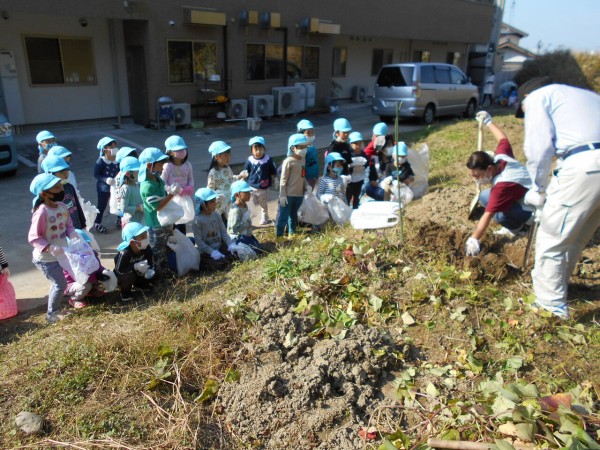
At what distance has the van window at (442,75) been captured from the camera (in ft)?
50.6

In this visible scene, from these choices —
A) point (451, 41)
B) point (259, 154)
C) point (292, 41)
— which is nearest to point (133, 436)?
point (259, 154)

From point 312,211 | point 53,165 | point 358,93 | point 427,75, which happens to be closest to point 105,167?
point 53,165

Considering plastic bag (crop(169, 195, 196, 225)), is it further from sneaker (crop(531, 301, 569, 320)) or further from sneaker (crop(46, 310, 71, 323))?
sneaker (crop(531, 301, 569, 320))

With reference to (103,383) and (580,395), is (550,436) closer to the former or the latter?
(580,395)

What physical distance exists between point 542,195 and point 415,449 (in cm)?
238

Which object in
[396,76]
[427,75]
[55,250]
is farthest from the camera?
[427,75]

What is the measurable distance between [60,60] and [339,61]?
11.5 m

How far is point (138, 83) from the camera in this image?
42.5 feet

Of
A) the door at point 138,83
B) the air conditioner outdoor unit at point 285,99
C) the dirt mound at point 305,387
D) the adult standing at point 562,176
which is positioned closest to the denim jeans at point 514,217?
the adult standing at point 562,176

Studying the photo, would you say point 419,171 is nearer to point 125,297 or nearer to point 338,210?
point 338,210

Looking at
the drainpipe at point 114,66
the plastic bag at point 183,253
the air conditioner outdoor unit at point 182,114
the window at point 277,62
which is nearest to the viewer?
the plastic bag at point 183,253

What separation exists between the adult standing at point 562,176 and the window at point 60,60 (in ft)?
38.7

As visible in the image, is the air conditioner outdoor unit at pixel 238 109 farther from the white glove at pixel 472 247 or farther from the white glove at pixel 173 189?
the white glove at pixel 472 247

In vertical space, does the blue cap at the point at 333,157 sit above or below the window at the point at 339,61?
Answer: below
